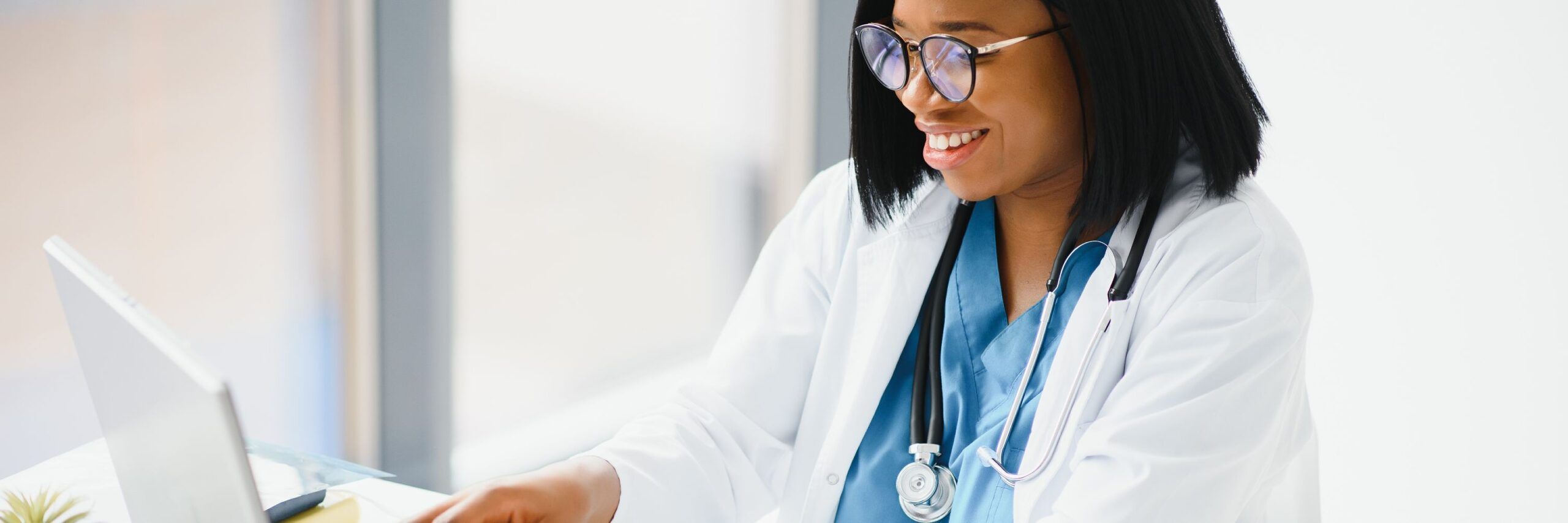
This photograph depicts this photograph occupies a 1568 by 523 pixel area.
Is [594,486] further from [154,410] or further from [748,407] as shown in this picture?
[154,410]

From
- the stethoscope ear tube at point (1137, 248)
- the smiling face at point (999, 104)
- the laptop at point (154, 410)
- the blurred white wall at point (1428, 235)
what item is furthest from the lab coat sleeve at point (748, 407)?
the blurred white wall at point (1428, 235)

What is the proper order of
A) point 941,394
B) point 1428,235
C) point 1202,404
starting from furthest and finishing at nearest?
point 1428,235
point 941,394
point 1202,404

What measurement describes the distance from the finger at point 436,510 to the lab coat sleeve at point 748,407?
0.57 ft

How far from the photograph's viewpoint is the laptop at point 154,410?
0.50 m

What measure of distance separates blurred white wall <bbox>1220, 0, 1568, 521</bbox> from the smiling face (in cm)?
114

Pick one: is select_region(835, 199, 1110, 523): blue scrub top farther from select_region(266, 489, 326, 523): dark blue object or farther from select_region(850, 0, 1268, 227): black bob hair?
select_region(266, 489, 326, 523): dark blue object

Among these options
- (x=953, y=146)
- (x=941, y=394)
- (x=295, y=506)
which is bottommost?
(x=295, y=506)

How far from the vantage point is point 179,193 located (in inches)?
55.5

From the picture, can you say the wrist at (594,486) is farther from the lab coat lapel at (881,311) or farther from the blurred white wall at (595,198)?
the blurred white wall at (595,198)

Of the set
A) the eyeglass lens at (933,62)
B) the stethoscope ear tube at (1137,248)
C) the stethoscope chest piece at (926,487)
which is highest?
the eyeglass lens at (933,62)

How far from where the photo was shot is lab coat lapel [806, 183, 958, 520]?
1135 mm

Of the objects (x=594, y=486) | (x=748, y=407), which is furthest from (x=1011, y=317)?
(x=594, y=486)

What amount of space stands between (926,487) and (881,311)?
217 millimetres

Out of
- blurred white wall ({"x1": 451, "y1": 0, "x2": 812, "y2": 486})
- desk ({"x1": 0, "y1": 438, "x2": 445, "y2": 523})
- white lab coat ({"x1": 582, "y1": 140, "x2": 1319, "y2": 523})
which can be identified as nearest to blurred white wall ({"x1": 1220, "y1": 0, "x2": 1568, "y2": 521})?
white lab coat ({"x1": 582, "y1": 140, "x2": 1319, "y2": 523})
